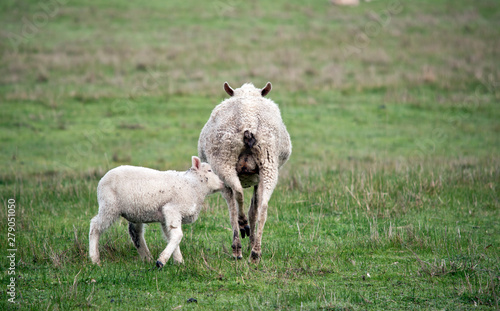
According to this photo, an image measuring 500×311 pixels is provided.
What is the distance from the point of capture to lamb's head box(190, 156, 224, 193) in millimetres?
6777

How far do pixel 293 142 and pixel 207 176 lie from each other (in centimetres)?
992

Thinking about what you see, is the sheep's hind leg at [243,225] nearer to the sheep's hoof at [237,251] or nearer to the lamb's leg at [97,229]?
the sheep's hoof at [237,251]

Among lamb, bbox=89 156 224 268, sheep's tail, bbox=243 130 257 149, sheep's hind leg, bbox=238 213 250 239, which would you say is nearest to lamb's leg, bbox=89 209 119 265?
lamb, bbox=89 156 224 268

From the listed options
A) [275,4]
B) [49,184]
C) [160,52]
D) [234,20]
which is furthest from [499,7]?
[49,184]

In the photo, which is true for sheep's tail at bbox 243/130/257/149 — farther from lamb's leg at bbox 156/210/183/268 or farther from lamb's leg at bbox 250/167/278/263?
lamb's leg at bbox 156/210/183/268

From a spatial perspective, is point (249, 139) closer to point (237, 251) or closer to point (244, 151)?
point (244, 151)

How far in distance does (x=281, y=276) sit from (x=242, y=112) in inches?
80.1

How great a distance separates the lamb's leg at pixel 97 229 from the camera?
6.34 meters

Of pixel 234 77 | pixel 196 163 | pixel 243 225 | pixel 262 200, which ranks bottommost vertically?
pixel 243 225

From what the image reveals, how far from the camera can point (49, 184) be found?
10.9 metres

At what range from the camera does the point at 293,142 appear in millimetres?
16516

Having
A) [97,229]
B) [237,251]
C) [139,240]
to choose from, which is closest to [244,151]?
[237,251]

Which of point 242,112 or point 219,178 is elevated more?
point 242,112

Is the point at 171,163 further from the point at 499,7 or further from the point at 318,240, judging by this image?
the point at 499,7
